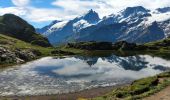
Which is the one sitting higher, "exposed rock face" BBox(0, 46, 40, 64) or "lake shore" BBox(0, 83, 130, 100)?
"exposed rock face" BBox(0, 46, 40, 64)

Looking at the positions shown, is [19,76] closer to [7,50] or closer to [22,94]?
[22,94]

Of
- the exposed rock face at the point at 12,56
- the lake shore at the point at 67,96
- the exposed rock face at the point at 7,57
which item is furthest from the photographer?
the exposed rock face at the point at 12,56

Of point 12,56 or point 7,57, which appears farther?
point 12,56

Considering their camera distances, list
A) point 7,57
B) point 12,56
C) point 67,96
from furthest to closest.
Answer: point 12,56
point 7,57
point 67,96

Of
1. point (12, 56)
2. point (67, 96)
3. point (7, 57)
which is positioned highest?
point (12, 56)

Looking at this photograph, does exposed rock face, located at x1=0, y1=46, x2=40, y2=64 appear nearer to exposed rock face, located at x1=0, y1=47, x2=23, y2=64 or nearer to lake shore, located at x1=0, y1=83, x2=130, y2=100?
exposed rock face, located at x1=0, y1=47, x2=23, y2=64

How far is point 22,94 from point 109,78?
37.8 m

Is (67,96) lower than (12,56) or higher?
lower

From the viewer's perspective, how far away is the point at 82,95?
7600 cm

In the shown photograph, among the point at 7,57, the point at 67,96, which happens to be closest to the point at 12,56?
the point at 7,57

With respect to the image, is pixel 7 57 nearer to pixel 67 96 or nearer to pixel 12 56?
pixel 12 56

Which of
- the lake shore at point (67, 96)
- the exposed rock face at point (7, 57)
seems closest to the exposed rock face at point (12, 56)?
the exposed rock face at point (7, 57)

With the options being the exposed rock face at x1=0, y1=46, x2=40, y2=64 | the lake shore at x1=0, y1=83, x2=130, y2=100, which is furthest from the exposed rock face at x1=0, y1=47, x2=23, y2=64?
the lake shore at x1=0, y1=83, x2=130, y2=100

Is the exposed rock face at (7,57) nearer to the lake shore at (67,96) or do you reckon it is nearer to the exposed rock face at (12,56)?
the exposed rock face at (12,56)
